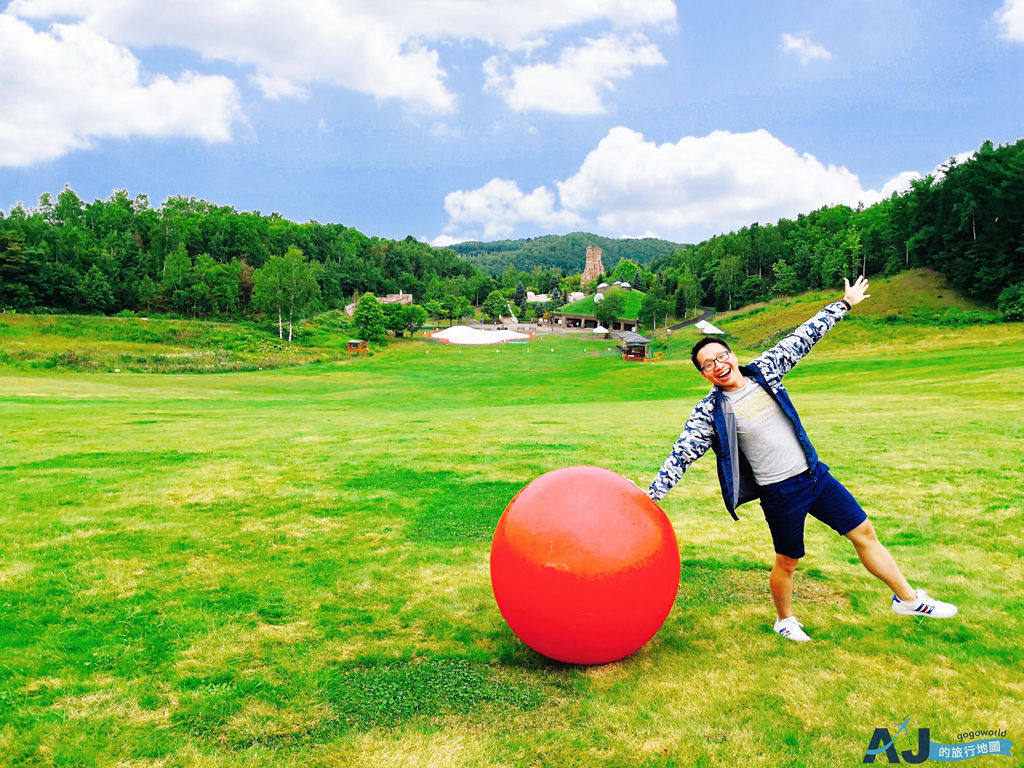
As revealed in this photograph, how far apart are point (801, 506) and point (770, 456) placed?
528 mm

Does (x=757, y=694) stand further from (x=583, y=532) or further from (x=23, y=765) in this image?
(x=23, y=765)

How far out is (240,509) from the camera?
10.1m

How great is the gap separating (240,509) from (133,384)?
30.2 metres

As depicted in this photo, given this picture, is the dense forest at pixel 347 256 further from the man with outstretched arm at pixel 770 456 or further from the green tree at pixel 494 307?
the man with outstretched arm at pixel 770 456

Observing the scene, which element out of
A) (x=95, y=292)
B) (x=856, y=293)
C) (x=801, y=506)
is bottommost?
(x=801, y=506)

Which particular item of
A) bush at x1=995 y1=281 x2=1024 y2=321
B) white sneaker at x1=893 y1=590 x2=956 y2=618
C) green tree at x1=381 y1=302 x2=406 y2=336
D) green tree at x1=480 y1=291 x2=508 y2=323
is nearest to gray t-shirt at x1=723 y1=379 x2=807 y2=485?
white sneaker at x1=893 y1=590 x2=956 y2=618

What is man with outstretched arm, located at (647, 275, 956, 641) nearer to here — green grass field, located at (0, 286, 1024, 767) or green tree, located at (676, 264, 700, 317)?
green grass field, located at (0, 286, 1024, 767)

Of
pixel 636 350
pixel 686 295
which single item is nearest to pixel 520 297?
pixel 686 295

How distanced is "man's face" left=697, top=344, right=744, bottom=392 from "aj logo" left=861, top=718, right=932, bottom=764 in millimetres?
2774

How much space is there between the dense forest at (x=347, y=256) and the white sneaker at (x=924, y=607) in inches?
2210

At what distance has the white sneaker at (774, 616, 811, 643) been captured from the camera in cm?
570

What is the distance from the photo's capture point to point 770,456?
5.41 meters

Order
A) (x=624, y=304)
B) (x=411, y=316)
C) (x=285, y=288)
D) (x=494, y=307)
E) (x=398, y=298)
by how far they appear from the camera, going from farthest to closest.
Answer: (x=398, y=298), (x=494, y=307), (x=624, y=304), (x=411, y=316), (x=285, y=288)

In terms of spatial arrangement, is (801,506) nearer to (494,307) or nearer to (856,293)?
(856,293)
